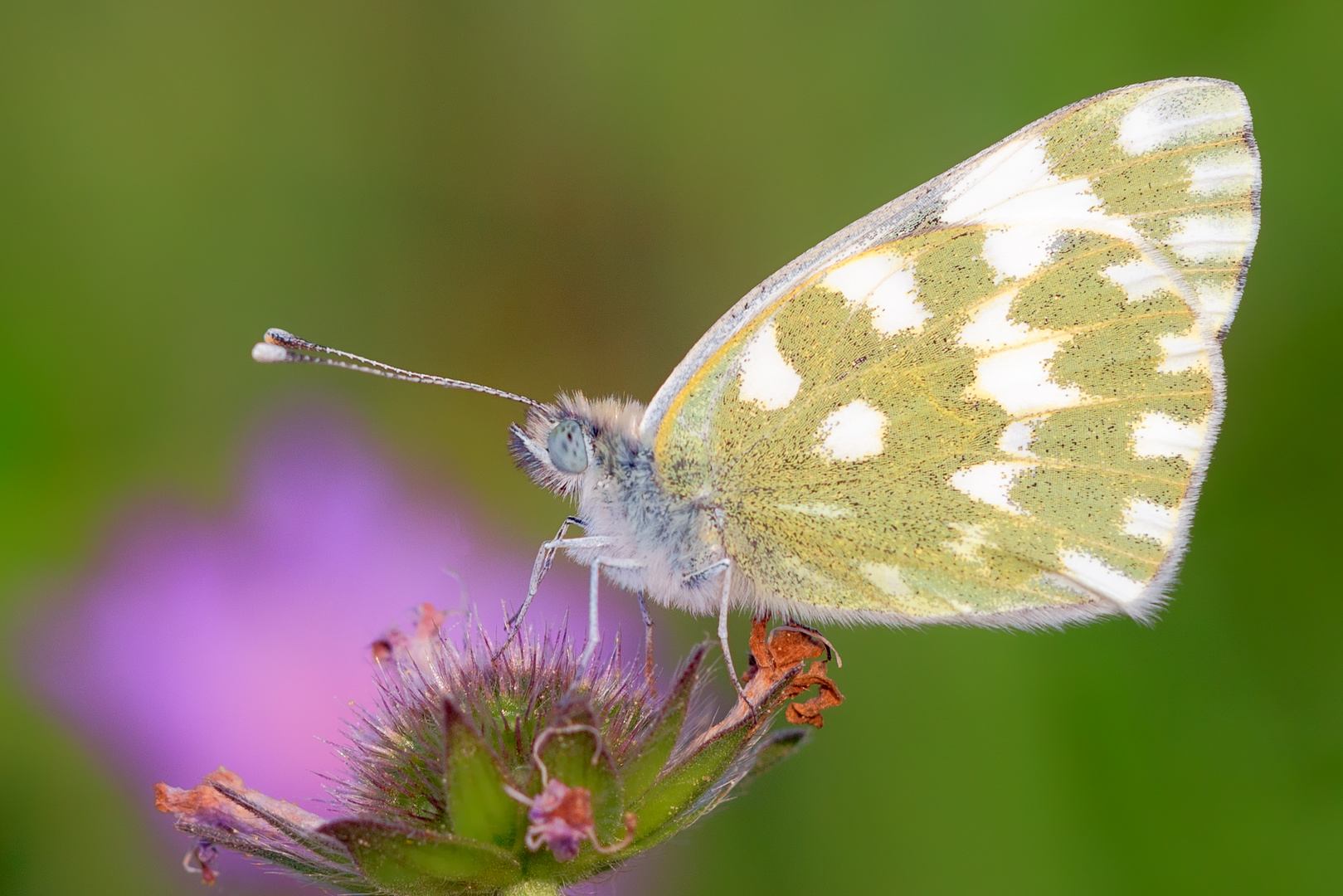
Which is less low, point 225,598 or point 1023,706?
point 225,598

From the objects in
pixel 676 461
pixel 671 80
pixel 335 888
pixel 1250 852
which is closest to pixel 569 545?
pixel 676 461

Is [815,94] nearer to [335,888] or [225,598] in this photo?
[225,598]

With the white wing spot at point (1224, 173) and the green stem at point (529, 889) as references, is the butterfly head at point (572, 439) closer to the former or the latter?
the green stem at point (529, 889)

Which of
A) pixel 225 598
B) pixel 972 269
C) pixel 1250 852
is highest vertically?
pixel 972 269

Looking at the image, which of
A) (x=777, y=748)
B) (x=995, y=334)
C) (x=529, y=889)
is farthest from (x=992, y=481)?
(x=529, y=889)

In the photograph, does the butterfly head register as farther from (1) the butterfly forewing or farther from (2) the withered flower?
(2) the withered flower

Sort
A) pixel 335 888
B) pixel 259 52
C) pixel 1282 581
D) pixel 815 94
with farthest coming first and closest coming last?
1. pixel 815 94
2. pixel 259 52
3. pixel 1282 581
4. pixel 335 888
